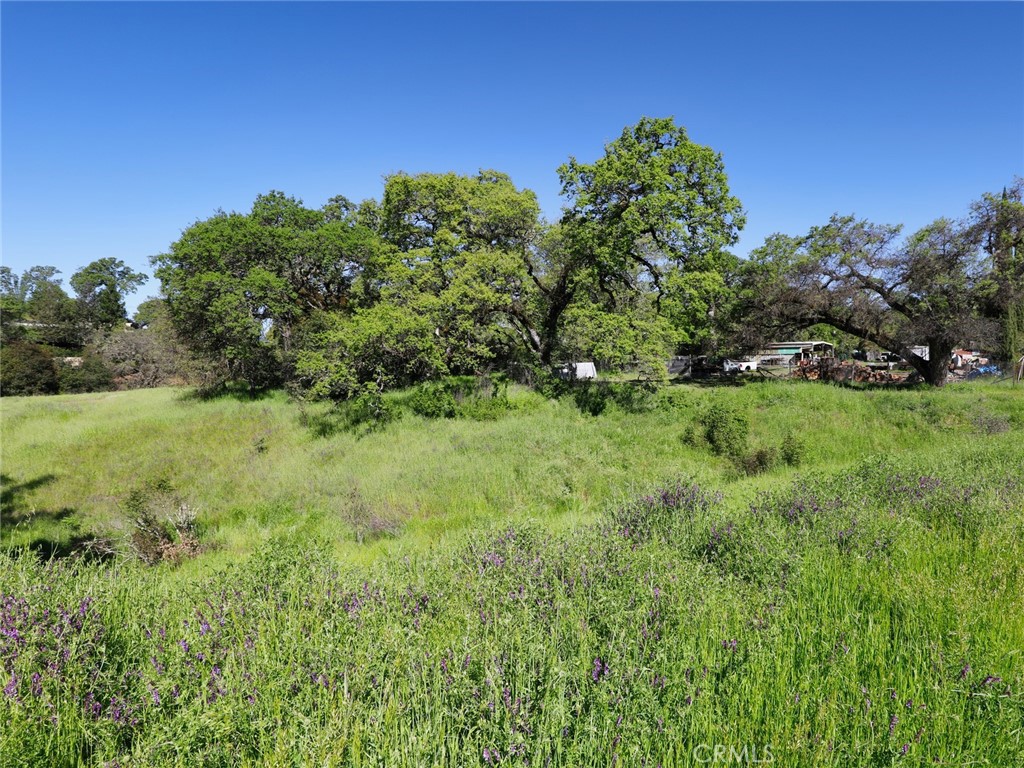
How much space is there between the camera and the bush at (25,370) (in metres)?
30.6

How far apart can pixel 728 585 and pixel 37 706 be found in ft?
14.6

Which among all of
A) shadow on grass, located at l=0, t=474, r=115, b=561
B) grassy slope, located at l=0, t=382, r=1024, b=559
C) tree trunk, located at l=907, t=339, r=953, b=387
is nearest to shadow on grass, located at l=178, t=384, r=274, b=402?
grassy slope, located at l=0, t=382, r=1024, b=559

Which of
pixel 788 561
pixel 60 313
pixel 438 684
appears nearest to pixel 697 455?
pixel 788 561

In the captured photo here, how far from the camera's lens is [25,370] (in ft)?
103

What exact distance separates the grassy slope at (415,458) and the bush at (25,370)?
1630 centimetres

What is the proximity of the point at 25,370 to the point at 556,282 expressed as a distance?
36729mm

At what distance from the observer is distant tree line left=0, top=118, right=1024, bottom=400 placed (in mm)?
18172

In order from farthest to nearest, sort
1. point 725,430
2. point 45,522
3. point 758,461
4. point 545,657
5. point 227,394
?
point 227,394, point 725,430, point 758,461, point 45,522, point 545,657

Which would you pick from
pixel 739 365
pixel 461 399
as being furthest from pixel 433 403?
pixel 739 365

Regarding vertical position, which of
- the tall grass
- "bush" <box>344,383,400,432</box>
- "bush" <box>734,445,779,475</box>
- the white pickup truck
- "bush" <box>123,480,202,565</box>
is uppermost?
the white pickup truck

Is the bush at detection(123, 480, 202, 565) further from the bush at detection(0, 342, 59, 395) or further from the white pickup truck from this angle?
the white pickup truck

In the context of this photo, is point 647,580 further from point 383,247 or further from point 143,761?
point 383,247

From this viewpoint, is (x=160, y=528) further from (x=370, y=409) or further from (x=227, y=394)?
(x=227, y=394)

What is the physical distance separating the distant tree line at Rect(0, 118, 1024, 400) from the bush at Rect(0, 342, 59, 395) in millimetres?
13418
